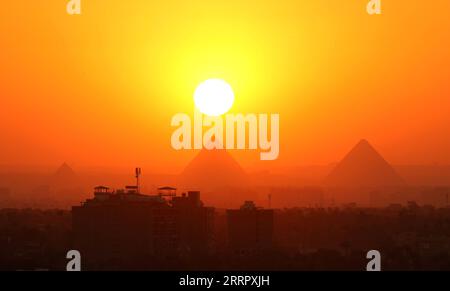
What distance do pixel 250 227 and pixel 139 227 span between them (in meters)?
9.89

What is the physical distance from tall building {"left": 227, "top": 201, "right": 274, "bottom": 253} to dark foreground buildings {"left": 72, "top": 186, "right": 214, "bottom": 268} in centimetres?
251

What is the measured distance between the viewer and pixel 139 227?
74.3m

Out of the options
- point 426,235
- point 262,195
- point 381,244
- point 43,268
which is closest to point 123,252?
point 43,268

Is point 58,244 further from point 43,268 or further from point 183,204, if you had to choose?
point 43,268

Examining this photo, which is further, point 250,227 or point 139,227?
point 250,227

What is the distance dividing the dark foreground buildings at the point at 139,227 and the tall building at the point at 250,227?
2511 millimetres

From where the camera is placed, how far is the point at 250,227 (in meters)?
81.6

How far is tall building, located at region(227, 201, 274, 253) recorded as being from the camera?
7964 cm

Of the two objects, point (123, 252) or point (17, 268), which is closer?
point (17, 268)

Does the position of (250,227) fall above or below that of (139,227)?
above

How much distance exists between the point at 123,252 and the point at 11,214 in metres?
39.8

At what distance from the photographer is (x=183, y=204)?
77438mm
